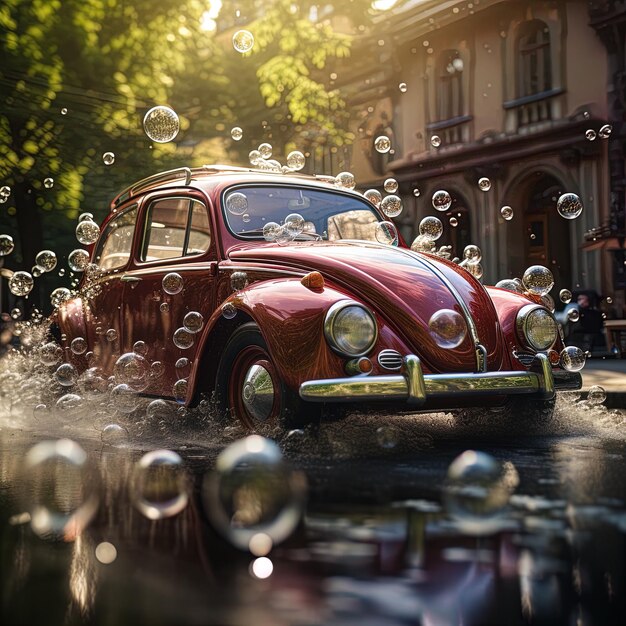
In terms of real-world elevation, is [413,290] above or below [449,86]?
below

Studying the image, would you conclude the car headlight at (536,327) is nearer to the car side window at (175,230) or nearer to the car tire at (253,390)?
the car tire at (253,390)

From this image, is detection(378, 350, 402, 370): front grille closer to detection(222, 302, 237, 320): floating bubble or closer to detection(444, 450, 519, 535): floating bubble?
detection(222, 302, 237, 320): floating bubble

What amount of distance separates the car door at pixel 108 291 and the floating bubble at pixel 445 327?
279cm

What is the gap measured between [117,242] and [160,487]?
3.92 meters

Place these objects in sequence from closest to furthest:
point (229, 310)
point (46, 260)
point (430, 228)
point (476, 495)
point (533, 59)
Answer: point (476, 495), point (229, 310), point (430, 228), point (46, 260), point (533, 59)

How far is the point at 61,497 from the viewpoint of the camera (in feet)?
13.0

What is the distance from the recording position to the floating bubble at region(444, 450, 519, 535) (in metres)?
3.19

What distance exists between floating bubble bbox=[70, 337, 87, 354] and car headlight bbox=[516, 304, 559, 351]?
3.50 m

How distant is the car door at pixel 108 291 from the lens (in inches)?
285

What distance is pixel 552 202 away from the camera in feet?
67.0

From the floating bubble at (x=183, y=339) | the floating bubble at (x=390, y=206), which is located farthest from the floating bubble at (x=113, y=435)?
the floating bubble at (x=390, y=206)

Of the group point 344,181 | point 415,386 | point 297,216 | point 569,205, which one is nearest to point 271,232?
point 297,216

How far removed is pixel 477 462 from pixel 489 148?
18.1 meters

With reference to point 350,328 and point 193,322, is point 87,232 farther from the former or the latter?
point 350,328
